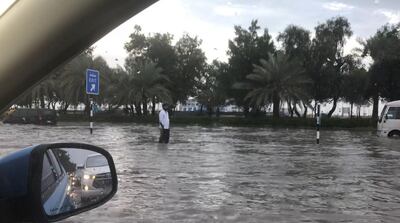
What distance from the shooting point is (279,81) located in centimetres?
5284

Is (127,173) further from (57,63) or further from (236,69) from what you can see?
(236,69)

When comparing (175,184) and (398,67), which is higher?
(398,67)

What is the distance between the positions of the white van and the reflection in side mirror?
29.3 meters

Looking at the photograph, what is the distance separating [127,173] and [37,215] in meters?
11.0

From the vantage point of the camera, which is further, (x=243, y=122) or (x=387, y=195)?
(x=243, y=122)

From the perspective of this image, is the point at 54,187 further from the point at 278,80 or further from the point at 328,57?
the point at 328,57

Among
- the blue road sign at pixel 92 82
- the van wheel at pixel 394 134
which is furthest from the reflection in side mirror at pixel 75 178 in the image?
the van wheel at pixel 394 134

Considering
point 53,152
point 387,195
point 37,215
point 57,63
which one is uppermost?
point 57,63

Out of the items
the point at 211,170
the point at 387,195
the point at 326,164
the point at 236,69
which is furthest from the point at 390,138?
the point at 236,69

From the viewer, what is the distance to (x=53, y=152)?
240 centimetres

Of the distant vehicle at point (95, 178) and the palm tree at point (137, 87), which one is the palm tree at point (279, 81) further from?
the distant vehicle at point (95, 178)

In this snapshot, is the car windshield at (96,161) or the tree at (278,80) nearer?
the car windshield at (96,161)

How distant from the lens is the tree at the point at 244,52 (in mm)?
57656

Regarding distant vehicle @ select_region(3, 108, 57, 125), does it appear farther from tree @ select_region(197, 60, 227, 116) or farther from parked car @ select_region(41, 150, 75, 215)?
parked car @ select_region(41, 150, 75, 215)
